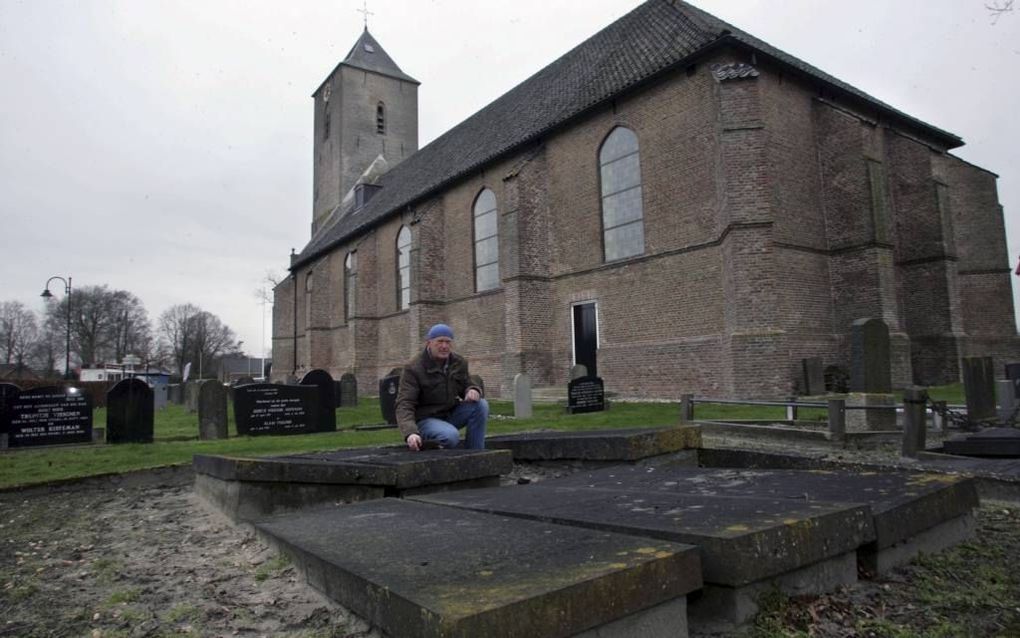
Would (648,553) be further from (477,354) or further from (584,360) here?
(477,354)

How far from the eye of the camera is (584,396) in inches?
543

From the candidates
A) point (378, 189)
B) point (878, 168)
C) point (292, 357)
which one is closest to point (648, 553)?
point (878, 168)

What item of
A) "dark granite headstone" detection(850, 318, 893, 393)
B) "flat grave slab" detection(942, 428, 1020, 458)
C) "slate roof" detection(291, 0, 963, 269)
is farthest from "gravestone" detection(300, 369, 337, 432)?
"slate roof" detection(291, 0, 963, 269)

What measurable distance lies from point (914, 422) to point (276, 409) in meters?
9.84

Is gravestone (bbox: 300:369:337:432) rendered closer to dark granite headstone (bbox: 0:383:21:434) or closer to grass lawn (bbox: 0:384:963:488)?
grass lawn (bbox: 0:384:963:488)

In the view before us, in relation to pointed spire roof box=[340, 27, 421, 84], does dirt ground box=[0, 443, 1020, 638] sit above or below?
below

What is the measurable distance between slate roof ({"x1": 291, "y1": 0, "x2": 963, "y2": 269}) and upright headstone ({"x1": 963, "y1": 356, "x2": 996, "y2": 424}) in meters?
9.55

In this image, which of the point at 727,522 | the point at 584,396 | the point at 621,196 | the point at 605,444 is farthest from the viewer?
the point at 621,196

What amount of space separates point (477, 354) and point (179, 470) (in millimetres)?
15609

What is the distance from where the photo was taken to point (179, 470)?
265 inches

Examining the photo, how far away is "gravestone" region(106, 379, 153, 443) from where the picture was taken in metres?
10.6

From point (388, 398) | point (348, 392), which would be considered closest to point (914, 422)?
point (388, 398)

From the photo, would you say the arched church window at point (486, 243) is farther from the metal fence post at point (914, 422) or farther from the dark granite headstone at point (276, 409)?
the metal fence post at point (914, 422)

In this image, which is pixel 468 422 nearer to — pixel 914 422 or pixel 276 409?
pixel 914 422
